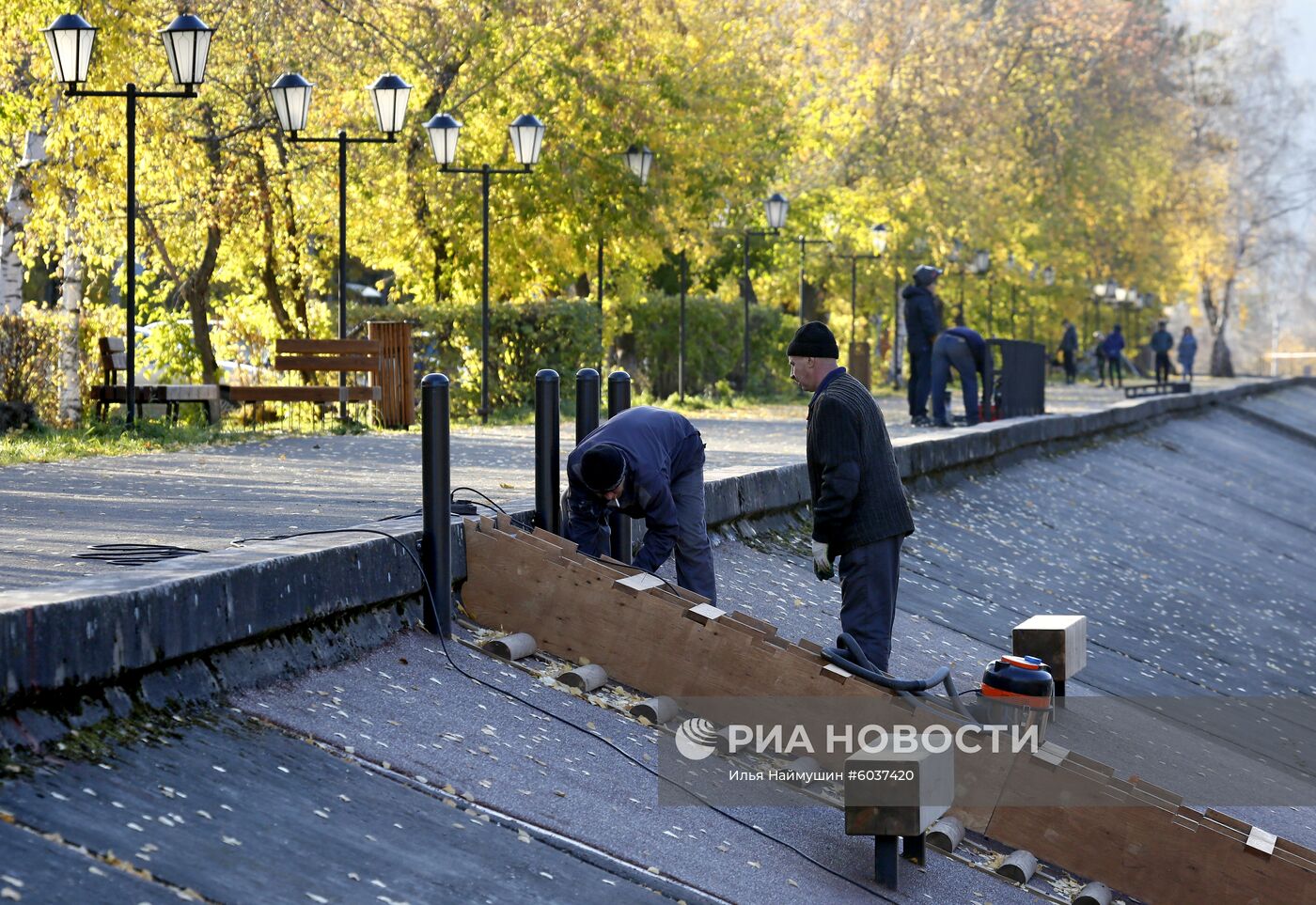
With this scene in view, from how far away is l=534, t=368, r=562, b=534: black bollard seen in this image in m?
8.15

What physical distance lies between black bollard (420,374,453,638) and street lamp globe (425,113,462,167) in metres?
13.3

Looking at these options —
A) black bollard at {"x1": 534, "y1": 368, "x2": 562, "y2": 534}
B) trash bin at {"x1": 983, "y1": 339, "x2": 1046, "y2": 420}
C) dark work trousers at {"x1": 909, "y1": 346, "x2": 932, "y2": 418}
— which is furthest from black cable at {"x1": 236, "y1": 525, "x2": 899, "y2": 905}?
trash bin at {"x1": 983, "y1": 339, "x2": 1046, "y2": 420}

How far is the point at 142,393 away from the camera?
16484mm

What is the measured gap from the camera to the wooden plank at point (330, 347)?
717 inches

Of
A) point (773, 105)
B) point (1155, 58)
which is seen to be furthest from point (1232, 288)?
point (773, 105)

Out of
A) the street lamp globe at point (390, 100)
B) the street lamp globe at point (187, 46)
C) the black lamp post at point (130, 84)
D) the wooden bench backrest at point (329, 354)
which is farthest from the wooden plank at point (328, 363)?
the street lamp globe at point (187, 46)

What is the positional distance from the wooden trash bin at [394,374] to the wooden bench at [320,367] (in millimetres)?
164

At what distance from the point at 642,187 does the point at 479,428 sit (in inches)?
307

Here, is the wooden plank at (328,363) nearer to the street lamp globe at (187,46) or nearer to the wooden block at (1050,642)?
the street lamp globe at (187,46)

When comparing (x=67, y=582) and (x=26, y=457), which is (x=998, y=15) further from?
(x=67, y=582)

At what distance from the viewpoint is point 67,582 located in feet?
17.6

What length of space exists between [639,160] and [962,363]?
577 centimetres

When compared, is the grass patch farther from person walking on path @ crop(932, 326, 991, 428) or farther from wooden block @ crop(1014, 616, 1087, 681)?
person walking on path @ crop(932, 326, 991, 428)

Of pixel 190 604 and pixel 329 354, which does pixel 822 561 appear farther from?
pixel 329 354
